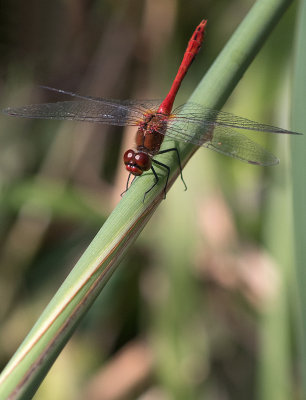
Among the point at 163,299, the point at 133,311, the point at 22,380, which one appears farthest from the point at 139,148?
the point at 133,311

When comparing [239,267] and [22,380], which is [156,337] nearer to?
[239,267]

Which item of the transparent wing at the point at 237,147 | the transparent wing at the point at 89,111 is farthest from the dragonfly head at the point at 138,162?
the transparent wing at the point at 89,111

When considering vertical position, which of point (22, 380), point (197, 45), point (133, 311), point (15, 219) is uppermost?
point (197, 45)

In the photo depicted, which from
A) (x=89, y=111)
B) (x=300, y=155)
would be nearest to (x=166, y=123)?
(x=89, y=111)

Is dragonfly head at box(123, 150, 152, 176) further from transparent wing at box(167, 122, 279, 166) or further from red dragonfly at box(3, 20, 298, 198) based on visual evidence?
transparent wing at box(167, 122, 279, 166)

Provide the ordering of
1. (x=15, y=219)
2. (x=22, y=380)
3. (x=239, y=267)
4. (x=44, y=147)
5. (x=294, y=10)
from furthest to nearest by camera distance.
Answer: (x=44, y=147), (x=15, y=219), (x=239, y=267), (x=294, y=10), (x=22, y=380)

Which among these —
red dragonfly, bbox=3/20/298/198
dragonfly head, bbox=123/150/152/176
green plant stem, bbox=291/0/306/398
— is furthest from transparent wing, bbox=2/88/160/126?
green plant stem, bbox=291/0/306/398

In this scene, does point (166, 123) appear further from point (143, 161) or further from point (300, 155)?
point (300, 155)
